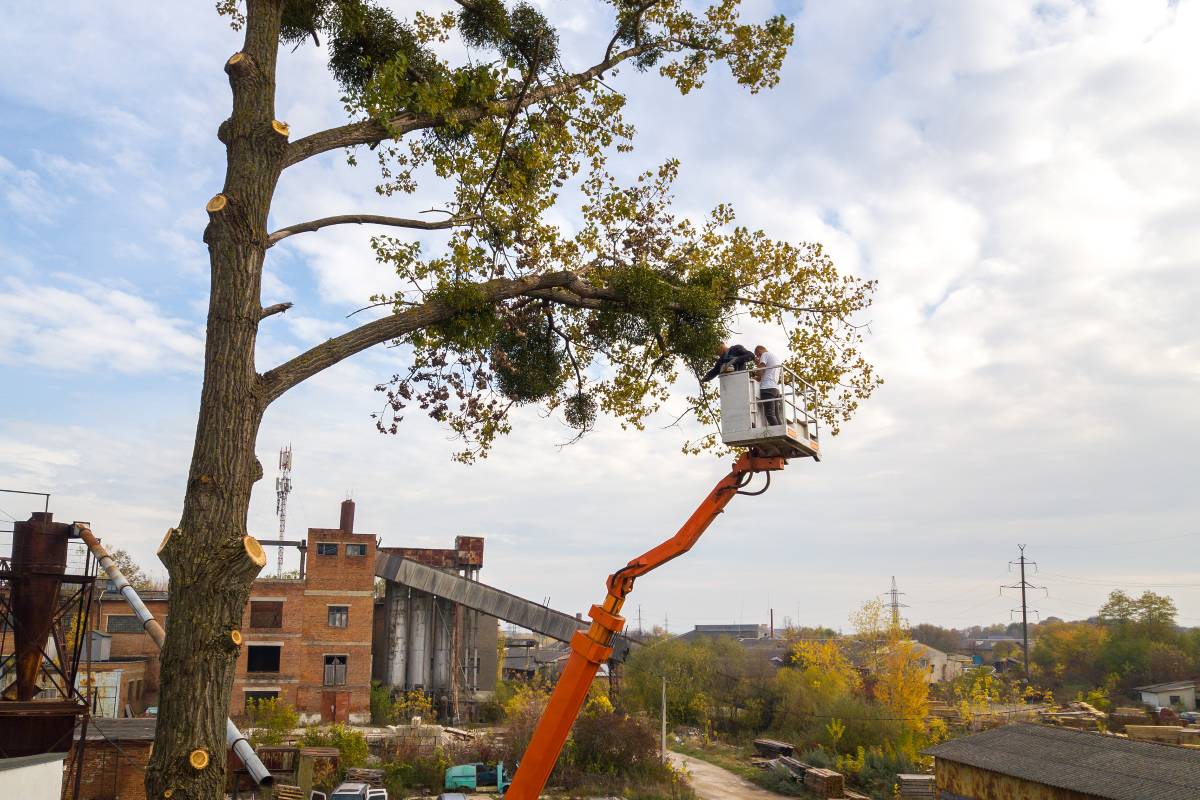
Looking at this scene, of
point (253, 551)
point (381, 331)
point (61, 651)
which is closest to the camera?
point (253, 551)

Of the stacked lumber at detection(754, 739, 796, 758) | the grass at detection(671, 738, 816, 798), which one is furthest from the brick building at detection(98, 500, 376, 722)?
the stacked lumber at detection(754, 739, 796, 758)

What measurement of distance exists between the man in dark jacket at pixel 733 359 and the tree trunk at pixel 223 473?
487 cm

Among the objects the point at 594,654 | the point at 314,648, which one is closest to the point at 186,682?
the point at 594,654

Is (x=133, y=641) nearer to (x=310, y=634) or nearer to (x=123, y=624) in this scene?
(x=123, y=624)

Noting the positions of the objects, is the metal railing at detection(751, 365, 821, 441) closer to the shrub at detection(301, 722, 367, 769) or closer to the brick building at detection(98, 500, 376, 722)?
the shrub at detection(301, 722, 367, 769)

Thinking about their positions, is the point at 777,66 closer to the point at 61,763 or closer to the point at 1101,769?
the point at 1101,769

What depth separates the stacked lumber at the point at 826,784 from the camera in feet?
95.9

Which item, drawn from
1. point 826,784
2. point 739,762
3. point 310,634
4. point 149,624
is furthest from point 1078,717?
Result: point 149,624

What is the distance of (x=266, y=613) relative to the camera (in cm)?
4128

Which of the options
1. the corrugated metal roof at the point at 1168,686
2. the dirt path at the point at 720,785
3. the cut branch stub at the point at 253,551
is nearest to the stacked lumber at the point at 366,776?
the dirt path at the point at 720,785

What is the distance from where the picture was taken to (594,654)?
8.37m

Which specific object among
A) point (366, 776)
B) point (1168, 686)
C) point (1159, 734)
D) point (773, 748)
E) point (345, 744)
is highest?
point (345, 744)

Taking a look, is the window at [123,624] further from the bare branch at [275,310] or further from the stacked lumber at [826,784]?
the bare branch at [275,310]

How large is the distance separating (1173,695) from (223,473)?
68.5 meters
